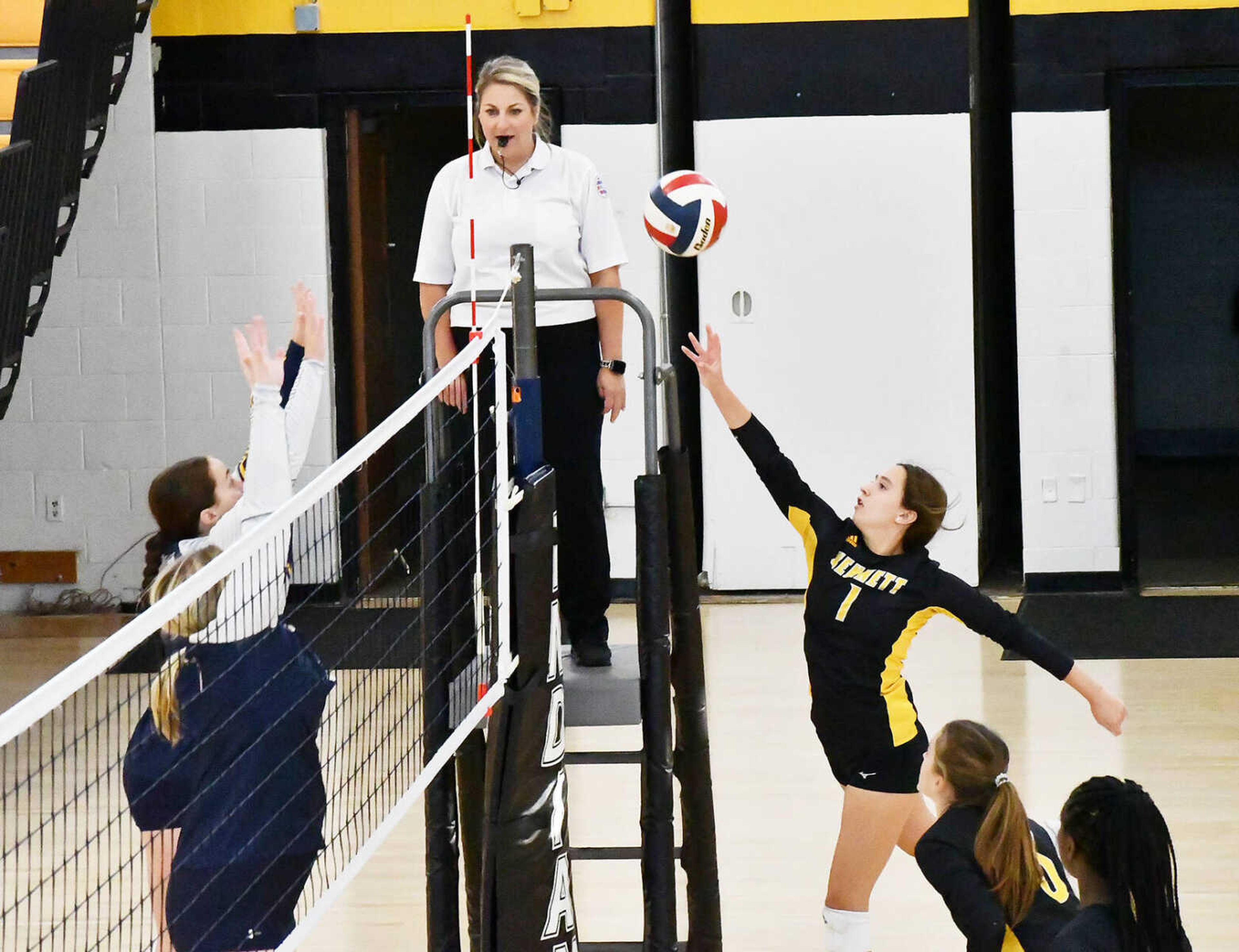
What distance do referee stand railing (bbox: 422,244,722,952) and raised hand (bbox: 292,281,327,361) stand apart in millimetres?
224

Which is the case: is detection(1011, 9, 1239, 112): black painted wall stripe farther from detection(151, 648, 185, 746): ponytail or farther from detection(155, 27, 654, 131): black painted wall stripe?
detection(151, 648, 185, 746): ponytail

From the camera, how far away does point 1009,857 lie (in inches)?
120

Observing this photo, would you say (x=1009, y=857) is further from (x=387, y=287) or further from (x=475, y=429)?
(x=387, y=287)

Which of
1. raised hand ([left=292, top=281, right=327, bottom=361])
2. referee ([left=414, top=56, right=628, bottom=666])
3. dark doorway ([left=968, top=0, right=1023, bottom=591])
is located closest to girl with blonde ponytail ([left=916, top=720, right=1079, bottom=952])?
referee ([left=414, top=56, right=628, bottom=666])

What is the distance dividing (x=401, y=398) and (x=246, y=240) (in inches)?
54.4

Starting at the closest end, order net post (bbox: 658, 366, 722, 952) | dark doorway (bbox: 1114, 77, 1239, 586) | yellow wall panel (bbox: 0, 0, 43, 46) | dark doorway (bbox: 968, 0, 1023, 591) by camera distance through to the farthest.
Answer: net post (bbox: 658, 366, 722, 952)
yellow wall panel (bbox: 0, 0, 43, 46)
dark doorway (bbox: 968, 0, 1023, 591)
dark doorway (bbox: 1114, 77, 1239, 586)

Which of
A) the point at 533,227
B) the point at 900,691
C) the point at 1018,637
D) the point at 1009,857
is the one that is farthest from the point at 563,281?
the point at 1009,857

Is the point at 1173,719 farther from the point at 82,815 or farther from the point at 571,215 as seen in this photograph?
the point at 82,815

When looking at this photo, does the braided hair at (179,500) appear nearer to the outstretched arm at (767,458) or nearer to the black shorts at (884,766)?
the outstretched arm at (767,458)

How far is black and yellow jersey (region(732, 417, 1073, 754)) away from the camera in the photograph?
11.6 ft

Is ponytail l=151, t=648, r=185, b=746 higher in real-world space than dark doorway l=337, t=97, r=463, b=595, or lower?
lower

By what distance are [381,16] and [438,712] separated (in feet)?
17.8

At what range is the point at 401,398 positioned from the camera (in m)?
8.80

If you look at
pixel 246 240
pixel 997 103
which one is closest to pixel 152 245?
pixel 246 240
